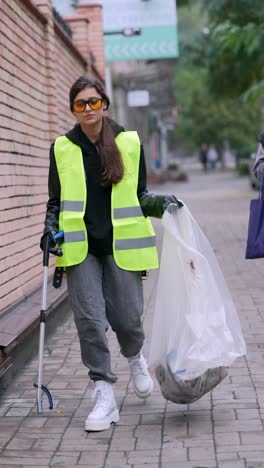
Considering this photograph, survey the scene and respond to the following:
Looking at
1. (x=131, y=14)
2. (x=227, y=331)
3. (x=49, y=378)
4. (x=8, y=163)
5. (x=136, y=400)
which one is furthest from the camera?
(x=131, y=14)

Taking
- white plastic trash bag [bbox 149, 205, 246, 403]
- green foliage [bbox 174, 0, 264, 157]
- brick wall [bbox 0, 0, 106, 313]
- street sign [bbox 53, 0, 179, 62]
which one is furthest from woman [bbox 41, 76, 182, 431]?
street sign [bbox 53, 0, 179, 62]

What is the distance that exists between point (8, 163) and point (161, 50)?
11508mm

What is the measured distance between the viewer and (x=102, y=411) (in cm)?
516

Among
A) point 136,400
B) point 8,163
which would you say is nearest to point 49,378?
point 136,400

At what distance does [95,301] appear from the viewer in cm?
520

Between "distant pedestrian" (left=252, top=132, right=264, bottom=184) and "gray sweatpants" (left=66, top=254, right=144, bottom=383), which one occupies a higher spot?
"distant pedestrian" (left=252, top=132, right=264, bottom=184)

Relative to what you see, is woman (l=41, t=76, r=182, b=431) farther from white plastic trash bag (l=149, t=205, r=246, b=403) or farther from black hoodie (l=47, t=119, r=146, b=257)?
white plastic trash bag (l=149, t=205, r=246, b=403)

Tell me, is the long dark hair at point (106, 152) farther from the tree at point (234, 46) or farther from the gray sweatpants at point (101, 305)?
the tree at point (234, 46)

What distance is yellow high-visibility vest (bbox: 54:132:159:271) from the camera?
517cm

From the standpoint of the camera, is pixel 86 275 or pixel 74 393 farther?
pixel 74 393

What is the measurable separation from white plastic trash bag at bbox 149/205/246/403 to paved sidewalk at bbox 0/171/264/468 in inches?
10.1

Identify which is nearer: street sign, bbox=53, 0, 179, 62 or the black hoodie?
the black hoodie

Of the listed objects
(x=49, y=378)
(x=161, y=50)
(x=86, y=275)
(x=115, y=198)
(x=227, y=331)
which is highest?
(x=161, y=50)

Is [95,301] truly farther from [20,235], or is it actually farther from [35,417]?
[20,235]
